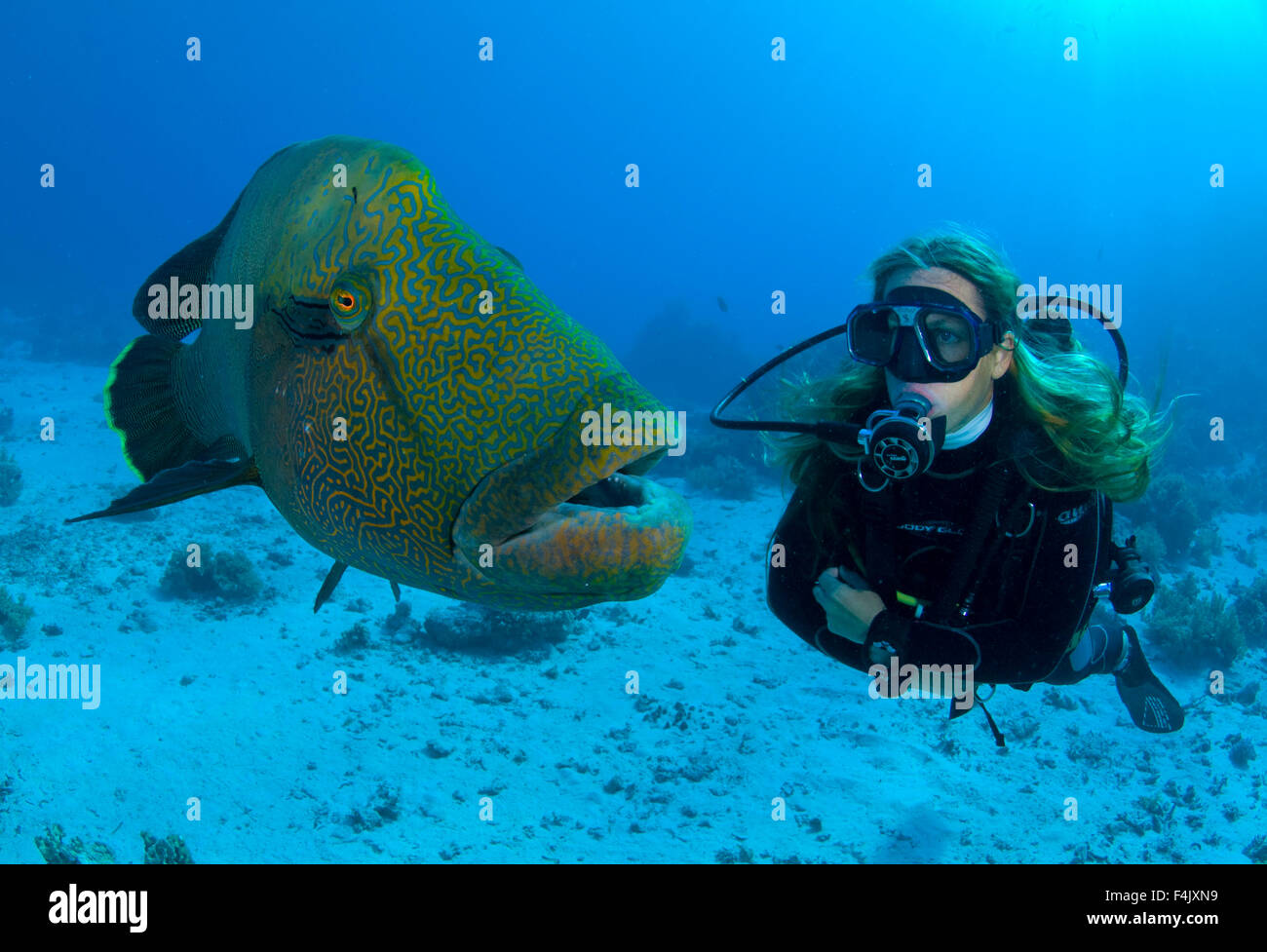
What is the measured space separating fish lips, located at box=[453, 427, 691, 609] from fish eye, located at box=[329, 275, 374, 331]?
1.50ft

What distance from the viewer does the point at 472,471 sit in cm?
131

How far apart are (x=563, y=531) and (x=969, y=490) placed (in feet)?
10.0

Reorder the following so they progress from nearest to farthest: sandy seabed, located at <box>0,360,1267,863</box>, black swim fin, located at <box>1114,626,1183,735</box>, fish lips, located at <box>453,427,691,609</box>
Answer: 1. fish lips, located at <box>453,427,691,609</box>
2. black swim fin, located at <box>1114,626,1183,735</box>
3. sandy seabed, located at <box>0,360,1267,863</box>

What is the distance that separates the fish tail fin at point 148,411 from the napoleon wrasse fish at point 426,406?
690 millimetres

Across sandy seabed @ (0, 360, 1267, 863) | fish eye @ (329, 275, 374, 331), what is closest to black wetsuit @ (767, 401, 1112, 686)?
fish eye @ (329, 275, 374, 331)

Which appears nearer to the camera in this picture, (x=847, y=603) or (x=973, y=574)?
(x=847, y=603)

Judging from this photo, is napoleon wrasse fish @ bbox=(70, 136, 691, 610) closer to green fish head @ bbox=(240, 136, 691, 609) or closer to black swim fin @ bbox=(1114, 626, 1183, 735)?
green fish head @ bbox=(240, 136, 691, 609)

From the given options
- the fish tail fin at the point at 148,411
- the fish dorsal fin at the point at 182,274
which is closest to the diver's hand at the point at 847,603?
the fish tail fin at the point at 148,411

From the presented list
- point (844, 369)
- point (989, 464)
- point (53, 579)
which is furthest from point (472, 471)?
point (53, 579)

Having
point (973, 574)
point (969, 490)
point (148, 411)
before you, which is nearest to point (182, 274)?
point (148, 411)

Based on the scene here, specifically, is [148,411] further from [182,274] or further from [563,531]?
[563,531]

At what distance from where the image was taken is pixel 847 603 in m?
3.44

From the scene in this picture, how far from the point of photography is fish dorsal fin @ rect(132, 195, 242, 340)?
7.48 ft

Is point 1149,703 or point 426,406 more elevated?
point 426,406
